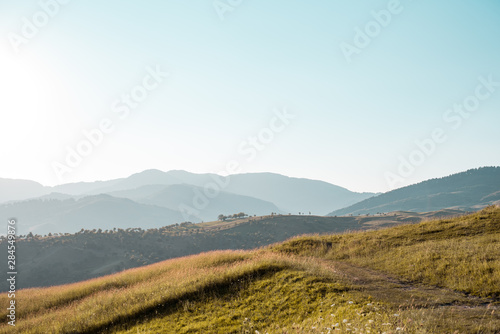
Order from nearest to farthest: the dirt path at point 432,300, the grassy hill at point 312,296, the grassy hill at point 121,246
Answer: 1. the dirt path at point 432,300
2. the grassy hill at point 312,296
3. the grassy hill at point 121,246

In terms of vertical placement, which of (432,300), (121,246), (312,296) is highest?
(312,296)

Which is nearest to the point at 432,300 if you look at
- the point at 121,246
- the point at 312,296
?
the point at 312,296

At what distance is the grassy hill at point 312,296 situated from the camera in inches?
435

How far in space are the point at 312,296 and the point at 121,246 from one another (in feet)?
425

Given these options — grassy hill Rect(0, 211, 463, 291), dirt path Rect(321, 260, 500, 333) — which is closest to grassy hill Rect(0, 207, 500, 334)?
dirt path Rect(321, 260, 500, 333)

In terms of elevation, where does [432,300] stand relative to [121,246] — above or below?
above

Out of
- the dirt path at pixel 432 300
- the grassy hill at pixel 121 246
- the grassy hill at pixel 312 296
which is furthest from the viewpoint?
the grassy hill at pixel 121 246

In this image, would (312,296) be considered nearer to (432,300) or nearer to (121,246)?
(432,300)

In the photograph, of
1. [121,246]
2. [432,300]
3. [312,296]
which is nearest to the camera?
[432,300]

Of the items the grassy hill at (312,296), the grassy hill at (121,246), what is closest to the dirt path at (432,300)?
the grassy hill at (312,296)

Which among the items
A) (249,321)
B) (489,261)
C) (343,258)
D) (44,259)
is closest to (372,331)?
(249,321)

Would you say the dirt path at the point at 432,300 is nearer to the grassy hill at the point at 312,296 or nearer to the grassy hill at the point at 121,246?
the grassy hill at the point at 312,296

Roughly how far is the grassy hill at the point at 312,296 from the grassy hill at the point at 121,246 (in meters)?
94.1

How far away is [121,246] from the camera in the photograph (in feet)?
423
